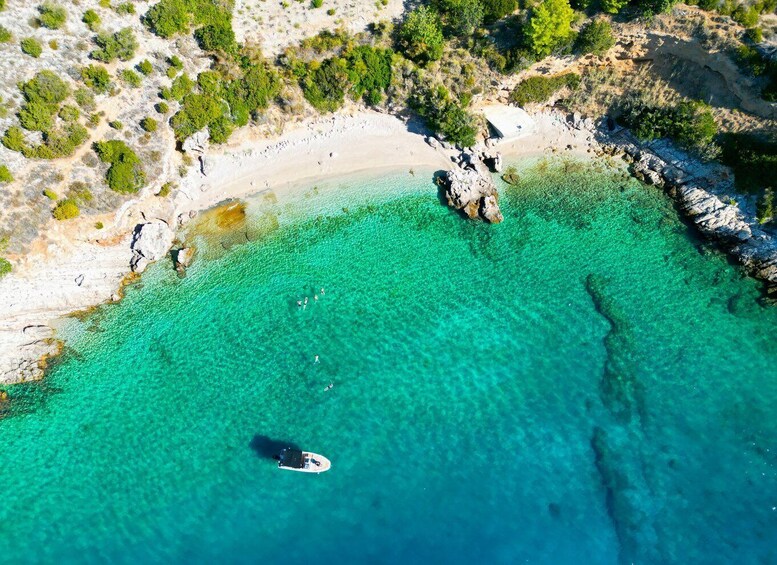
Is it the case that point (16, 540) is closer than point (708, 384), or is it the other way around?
point (16, 540)

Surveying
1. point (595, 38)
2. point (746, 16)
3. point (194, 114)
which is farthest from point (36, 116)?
point (746, 16)

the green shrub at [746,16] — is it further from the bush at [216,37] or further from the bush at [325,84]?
the bush at [216,37]

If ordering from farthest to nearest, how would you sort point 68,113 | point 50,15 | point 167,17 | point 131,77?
1. point 131,77
2. point 167,17
3. point 68,113
4. point 50,15

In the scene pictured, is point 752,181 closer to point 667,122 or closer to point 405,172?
point 667,122

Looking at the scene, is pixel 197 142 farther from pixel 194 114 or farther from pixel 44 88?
pixel 44 88

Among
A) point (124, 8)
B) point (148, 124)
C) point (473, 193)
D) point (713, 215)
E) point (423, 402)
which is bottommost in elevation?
Answer: point (423, 402)

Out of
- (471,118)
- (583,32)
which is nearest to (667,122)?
(583,32)
